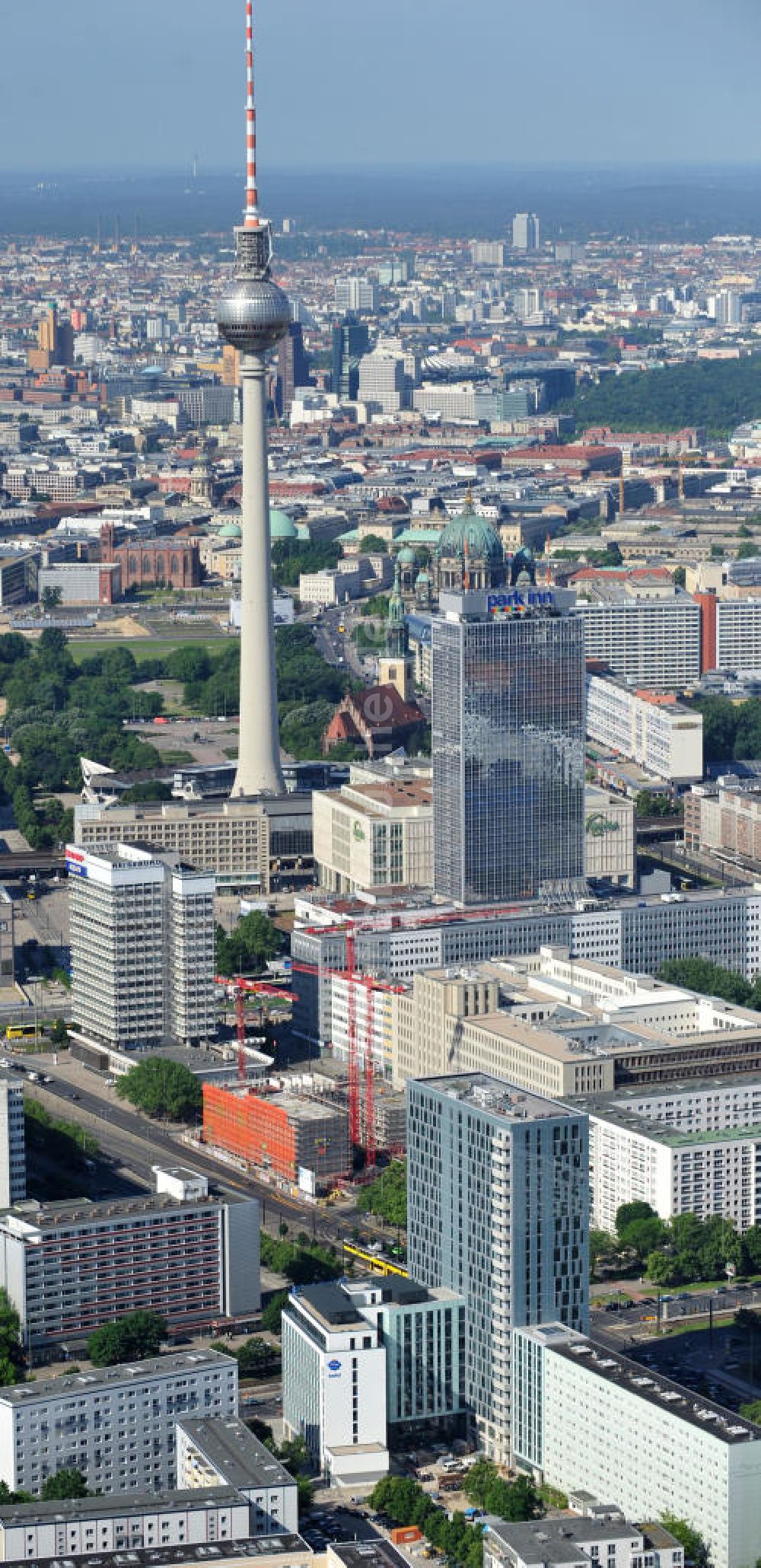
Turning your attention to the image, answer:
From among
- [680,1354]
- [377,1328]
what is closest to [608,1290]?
[680,1354]

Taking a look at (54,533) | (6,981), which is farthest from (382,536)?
(6,981)

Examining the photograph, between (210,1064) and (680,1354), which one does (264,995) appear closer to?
(210,1064)

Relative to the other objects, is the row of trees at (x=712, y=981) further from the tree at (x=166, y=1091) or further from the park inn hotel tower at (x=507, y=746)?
the tree at (x=166, y=1091)

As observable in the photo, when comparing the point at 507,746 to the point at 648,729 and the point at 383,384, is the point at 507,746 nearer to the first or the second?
the point at 648,729

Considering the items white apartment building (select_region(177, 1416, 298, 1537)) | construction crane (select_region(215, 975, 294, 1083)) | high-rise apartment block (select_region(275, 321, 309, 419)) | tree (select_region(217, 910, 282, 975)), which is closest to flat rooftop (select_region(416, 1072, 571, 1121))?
white apartment building (select_region(177, 1416, 298, 1537))

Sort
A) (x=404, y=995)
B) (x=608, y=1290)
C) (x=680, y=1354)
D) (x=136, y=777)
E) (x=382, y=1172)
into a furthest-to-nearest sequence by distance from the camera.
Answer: (x=136, y=777), (x=404, y=995), (x=382, y=1172), (x=608, y=1290), (x=680, y=1354)

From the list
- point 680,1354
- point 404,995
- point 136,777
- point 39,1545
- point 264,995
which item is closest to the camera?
point 39,1545

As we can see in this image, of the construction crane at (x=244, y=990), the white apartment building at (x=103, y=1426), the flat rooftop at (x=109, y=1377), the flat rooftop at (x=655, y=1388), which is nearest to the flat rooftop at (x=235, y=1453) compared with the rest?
the white apartment building at (x=103, y=1426)

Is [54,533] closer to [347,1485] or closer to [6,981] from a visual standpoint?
[6,981]

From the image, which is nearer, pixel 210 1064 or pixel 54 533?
pixel 210 1064
